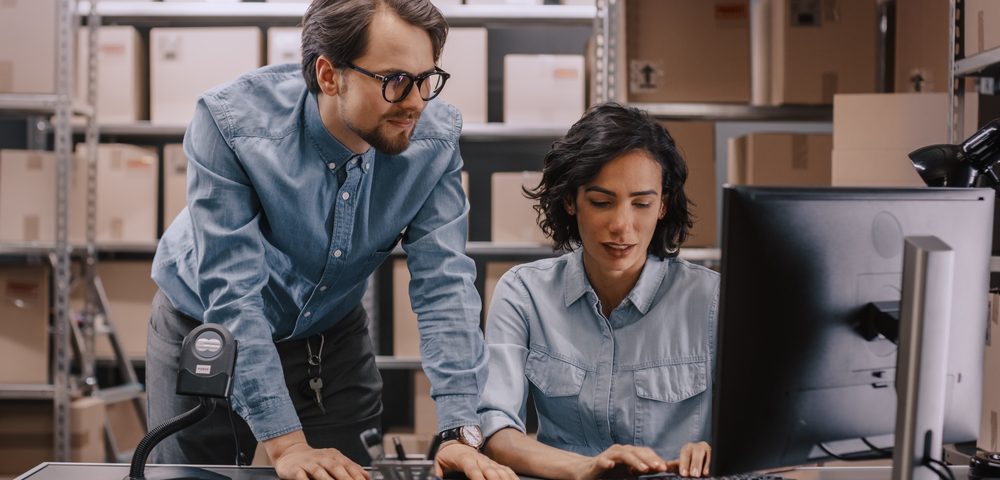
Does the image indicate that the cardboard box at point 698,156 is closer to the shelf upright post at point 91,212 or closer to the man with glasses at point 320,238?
the man with glasses at point 320,238

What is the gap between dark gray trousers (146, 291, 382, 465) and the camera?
1.47 metres

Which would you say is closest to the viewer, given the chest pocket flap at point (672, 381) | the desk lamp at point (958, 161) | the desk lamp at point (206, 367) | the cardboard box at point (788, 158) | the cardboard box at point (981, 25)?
the desk lamp at point (206, 367)

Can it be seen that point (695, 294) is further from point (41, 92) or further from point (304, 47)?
point (41, 92)

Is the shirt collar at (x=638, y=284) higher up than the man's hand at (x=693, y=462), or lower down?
higher up

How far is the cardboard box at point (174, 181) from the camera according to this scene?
282 centimetres

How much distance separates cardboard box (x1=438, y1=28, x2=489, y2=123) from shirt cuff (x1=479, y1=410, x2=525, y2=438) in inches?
62.3

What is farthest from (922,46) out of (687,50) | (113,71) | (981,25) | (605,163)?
(113,71)

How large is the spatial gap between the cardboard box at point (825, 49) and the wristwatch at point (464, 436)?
178cm

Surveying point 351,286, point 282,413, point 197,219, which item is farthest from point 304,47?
point 282,413

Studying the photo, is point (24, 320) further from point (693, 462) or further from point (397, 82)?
point (693, 462)

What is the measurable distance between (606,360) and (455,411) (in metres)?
0.28

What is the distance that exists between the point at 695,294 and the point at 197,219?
78 cm

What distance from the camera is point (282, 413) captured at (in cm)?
115

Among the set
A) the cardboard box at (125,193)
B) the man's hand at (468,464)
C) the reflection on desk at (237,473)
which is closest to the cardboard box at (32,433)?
the cardboard box at (125,193)
